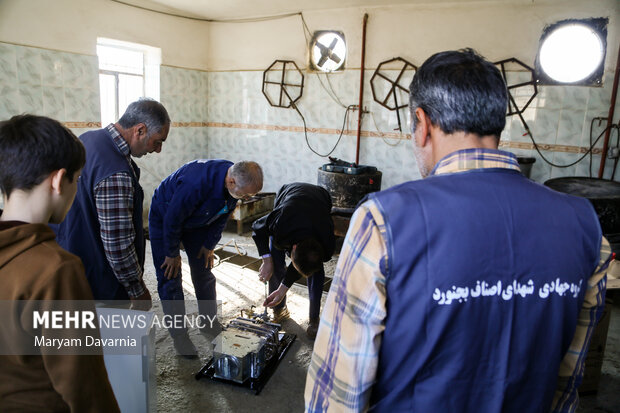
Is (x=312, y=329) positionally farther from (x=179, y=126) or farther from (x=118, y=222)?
(x=179, y=126)

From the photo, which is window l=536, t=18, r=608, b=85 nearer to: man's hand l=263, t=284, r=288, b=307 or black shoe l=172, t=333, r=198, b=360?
man's hand l=263, t=284, r=288, b=307

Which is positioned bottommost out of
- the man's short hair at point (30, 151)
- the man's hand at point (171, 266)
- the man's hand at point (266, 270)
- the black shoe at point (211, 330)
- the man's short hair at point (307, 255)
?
the black shoe at point (211, 330)

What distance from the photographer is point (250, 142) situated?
7.66 m

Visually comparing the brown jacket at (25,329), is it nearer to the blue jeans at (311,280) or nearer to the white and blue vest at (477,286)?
the white and blue vest at (477,286)

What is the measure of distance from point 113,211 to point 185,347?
146 cm

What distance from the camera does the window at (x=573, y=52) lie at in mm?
5297

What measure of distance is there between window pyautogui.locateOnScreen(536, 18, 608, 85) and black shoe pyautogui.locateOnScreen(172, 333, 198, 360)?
5.18m

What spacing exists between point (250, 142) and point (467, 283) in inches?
273

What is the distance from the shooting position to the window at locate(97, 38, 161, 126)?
634 cm

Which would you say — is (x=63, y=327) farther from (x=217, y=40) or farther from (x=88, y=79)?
(x=217, y=40)

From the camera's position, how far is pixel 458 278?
0.98 m

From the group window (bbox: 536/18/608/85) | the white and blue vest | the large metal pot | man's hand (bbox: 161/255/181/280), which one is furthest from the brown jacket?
window (bbox: 536/18/608/85)

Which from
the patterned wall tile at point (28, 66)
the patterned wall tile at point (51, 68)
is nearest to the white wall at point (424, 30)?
the patterned wall tile at point (51, 68)

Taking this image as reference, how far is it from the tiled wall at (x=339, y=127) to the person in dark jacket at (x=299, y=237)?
10.6ft
